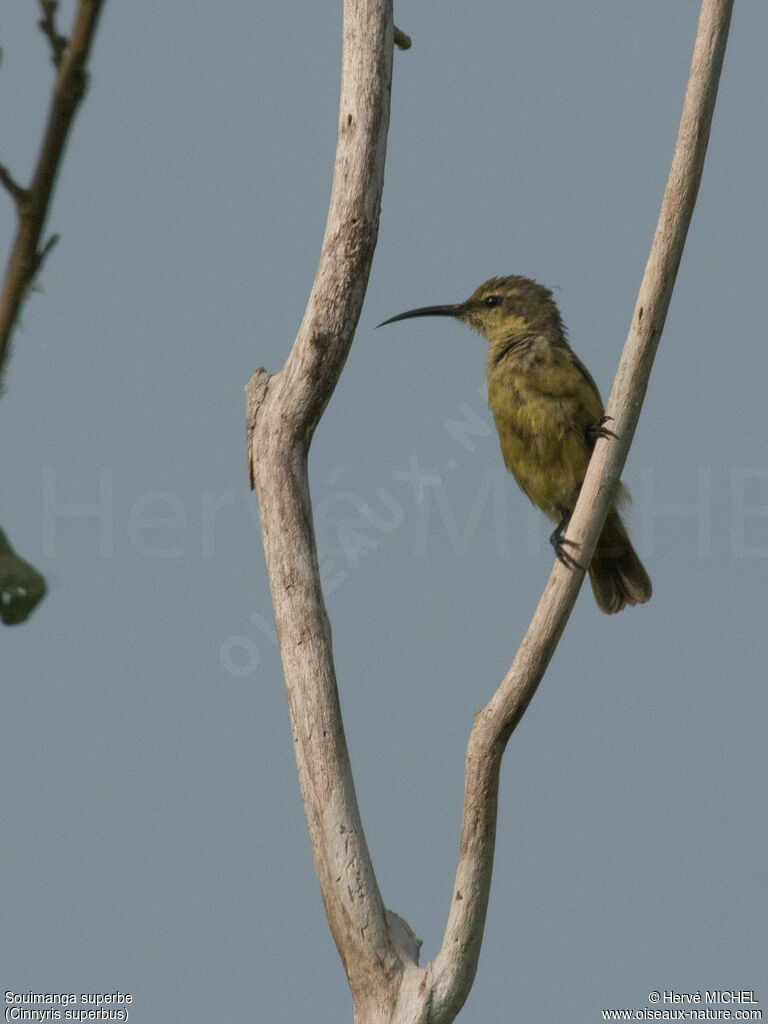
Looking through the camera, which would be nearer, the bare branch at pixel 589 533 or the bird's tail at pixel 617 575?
the bare branch at pixel 589 533

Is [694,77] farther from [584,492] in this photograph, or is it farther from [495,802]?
[495,802]

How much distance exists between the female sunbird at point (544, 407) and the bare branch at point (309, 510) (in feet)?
4.04

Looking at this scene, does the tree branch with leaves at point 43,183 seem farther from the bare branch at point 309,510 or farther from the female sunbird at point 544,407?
the female sunbird at point 544,407

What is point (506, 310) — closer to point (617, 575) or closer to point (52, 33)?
point (617, 575)

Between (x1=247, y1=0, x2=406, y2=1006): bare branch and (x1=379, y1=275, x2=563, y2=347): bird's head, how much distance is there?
1459 millimetres

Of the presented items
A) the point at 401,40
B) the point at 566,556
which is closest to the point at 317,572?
the point at 566,556

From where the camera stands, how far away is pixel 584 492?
4.26 meters

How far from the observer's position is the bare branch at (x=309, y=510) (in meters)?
4.12

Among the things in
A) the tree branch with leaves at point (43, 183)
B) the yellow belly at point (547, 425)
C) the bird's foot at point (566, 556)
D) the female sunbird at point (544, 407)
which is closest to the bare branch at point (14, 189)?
the tree branch with leaves at point (43, 183)

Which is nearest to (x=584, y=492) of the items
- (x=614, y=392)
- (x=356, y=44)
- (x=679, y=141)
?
(x=614, y=392)

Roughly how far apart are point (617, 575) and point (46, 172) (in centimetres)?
500

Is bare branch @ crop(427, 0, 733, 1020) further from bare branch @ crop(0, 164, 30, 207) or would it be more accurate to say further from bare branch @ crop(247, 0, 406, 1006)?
bare branch @ crop(0, 164, 30, 207)

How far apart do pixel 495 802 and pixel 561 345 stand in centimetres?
242

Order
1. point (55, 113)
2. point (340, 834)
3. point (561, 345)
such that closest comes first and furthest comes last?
point (55, 113)
point (340, 834)
point (561, 345)
